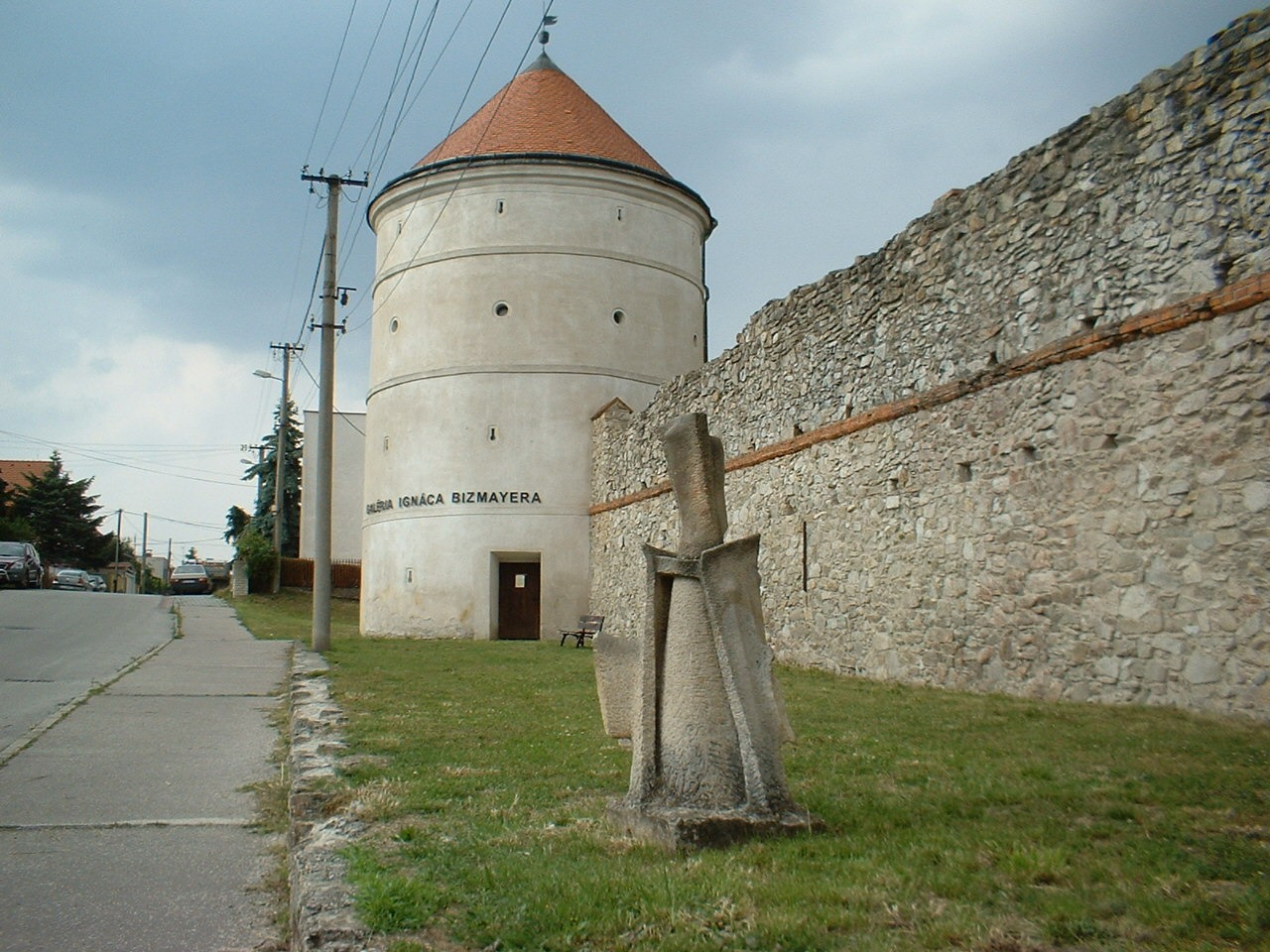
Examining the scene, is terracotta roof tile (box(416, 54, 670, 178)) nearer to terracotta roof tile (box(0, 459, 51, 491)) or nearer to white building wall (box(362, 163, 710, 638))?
white building wall (box(362, 163, 710, 638))

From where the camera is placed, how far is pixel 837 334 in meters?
14.7

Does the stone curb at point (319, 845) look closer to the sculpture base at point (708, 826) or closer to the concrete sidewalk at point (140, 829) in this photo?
the concrete sidewalk at point (140, 829)

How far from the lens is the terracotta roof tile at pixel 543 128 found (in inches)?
1035

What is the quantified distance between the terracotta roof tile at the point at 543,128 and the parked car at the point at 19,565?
23.7 m

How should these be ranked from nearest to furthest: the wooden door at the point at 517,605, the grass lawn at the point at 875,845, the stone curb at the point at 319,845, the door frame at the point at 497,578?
the grass lawn at the point at 875,845 → the stone curb at the point at 319,845 → the door frame at the point at 497,578 → the wooden door at the point at 517,605

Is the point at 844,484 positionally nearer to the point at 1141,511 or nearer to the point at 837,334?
the point at 837,334

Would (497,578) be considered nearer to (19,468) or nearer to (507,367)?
(507,367)

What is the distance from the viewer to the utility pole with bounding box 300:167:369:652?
1833 centimetres

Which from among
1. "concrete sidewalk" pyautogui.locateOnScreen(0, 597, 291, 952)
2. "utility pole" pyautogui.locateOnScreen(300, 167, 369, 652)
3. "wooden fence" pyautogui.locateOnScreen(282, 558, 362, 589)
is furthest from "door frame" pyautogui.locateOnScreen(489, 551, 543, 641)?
"wooden fence" pyautogui.locateOnScreen(282, 558, 362, 589)

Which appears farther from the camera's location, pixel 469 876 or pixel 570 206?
pixel 570 206

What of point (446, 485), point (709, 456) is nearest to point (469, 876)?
point (709, 456)

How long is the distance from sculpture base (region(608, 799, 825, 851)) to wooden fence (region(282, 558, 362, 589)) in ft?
134

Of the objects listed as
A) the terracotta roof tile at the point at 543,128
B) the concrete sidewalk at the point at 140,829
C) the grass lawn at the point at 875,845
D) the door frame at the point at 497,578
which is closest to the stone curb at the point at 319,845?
the grass lawn at the point at 875,845

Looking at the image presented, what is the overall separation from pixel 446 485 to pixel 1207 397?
61.2 feet
